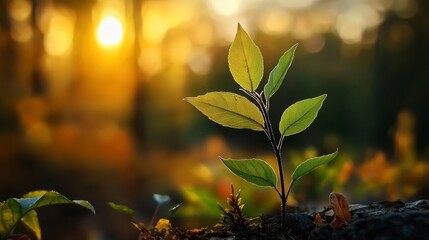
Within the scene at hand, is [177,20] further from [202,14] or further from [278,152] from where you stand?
[278,152]

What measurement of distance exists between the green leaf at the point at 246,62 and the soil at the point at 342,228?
0.27 metres

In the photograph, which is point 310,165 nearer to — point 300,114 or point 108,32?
point 300,114

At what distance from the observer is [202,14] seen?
98.6 feet

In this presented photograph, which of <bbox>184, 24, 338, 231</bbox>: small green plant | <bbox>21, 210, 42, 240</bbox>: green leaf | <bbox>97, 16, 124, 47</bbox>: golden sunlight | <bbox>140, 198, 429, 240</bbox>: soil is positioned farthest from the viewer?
<bbox>97, 16, 124, 47</bbox>: golden sunlight

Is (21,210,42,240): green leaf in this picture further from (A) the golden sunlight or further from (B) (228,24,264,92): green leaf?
(A) the golden sunlight

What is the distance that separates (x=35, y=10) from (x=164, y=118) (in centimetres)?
703

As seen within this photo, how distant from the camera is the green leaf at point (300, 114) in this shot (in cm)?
114

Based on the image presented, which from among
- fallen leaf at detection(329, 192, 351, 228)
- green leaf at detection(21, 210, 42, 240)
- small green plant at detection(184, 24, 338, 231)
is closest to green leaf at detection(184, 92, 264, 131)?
small green plant at detection(184, 24, 338, 231)

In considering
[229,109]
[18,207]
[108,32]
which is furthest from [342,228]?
[108,32]

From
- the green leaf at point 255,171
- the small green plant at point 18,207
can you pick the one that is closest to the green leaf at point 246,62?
the green leaf at point 255,171

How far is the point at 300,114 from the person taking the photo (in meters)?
1.16

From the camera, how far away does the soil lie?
1017mm

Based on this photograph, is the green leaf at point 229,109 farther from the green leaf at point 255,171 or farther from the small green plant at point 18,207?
the small green plant at point 18,207

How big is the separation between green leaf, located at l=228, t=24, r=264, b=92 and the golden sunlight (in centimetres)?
2472
